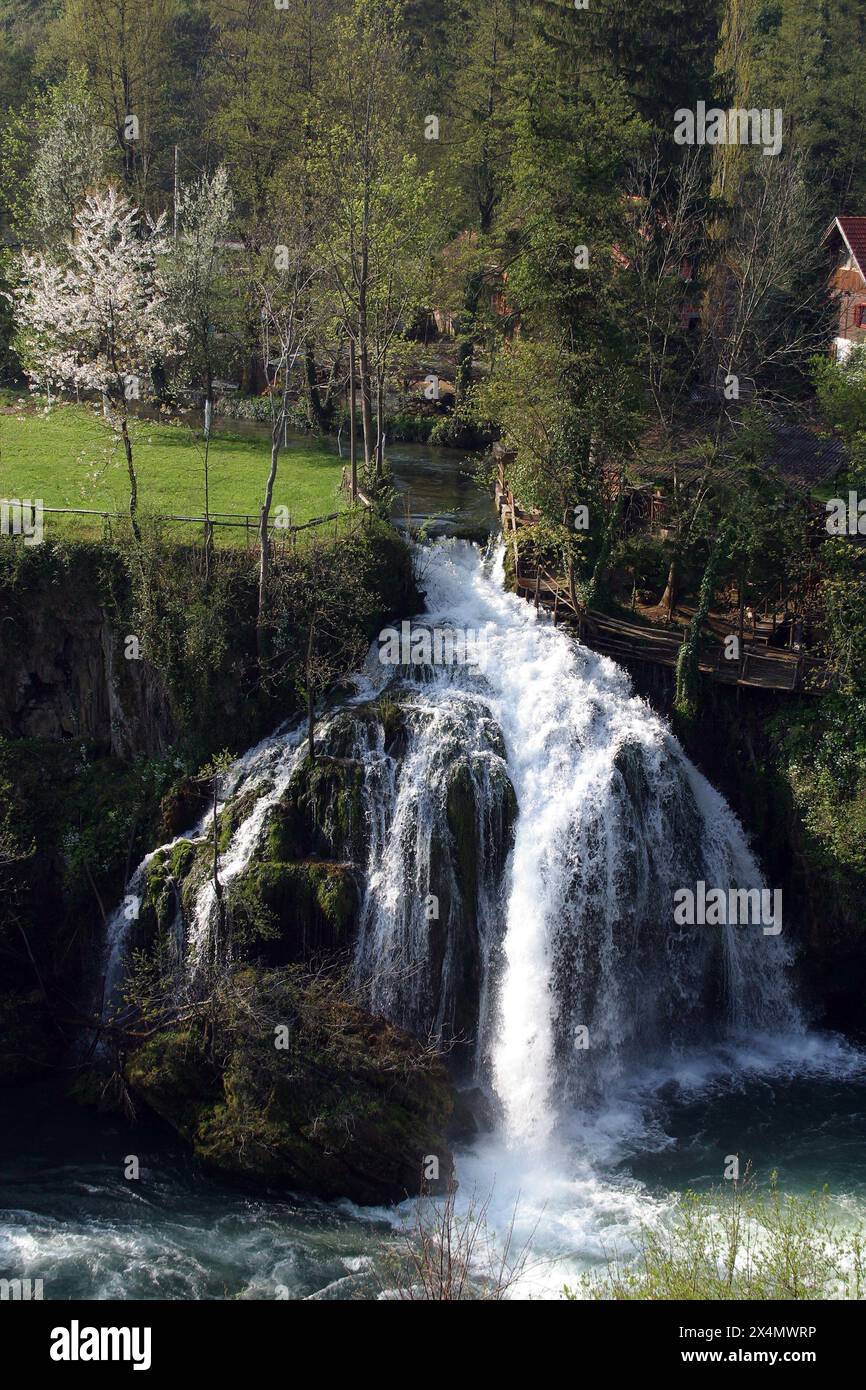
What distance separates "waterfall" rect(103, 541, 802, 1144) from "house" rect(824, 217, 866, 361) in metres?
25.4

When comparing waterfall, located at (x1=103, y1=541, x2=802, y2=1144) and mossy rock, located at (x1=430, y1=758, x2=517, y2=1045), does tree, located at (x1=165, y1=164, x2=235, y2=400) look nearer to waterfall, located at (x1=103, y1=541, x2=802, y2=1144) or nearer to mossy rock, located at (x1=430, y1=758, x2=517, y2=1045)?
waterfall, located at (x1=103, y1=541, x2=802, y2=1144)

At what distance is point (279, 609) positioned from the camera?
27.3 meters

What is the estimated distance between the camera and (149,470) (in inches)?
1361

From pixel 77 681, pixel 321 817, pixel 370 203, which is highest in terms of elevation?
pixel 370 203

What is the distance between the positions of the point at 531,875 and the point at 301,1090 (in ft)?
20.9

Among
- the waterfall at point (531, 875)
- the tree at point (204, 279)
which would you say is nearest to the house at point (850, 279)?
the tree at point (204, 279)

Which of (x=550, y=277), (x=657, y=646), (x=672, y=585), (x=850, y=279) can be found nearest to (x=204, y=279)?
(x=550, y=277)

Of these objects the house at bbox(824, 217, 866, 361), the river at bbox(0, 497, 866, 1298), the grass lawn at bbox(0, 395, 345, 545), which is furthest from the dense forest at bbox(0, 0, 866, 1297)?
the house at bbox(824, 217, 866, 361)

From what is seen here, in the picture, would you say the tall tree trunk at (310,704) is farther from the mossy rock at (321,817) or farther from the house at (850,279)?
the house at (850,279)

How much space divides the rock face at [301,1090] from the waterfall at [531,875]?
156 centimetres

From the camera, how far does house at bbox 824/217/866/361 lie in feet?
147

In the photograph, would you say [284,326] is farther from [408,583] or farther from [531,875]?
[531,875]

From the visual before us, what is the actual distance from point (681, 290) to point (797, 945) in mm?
17666

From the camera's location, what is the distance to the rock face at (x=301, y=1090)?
21.4m
